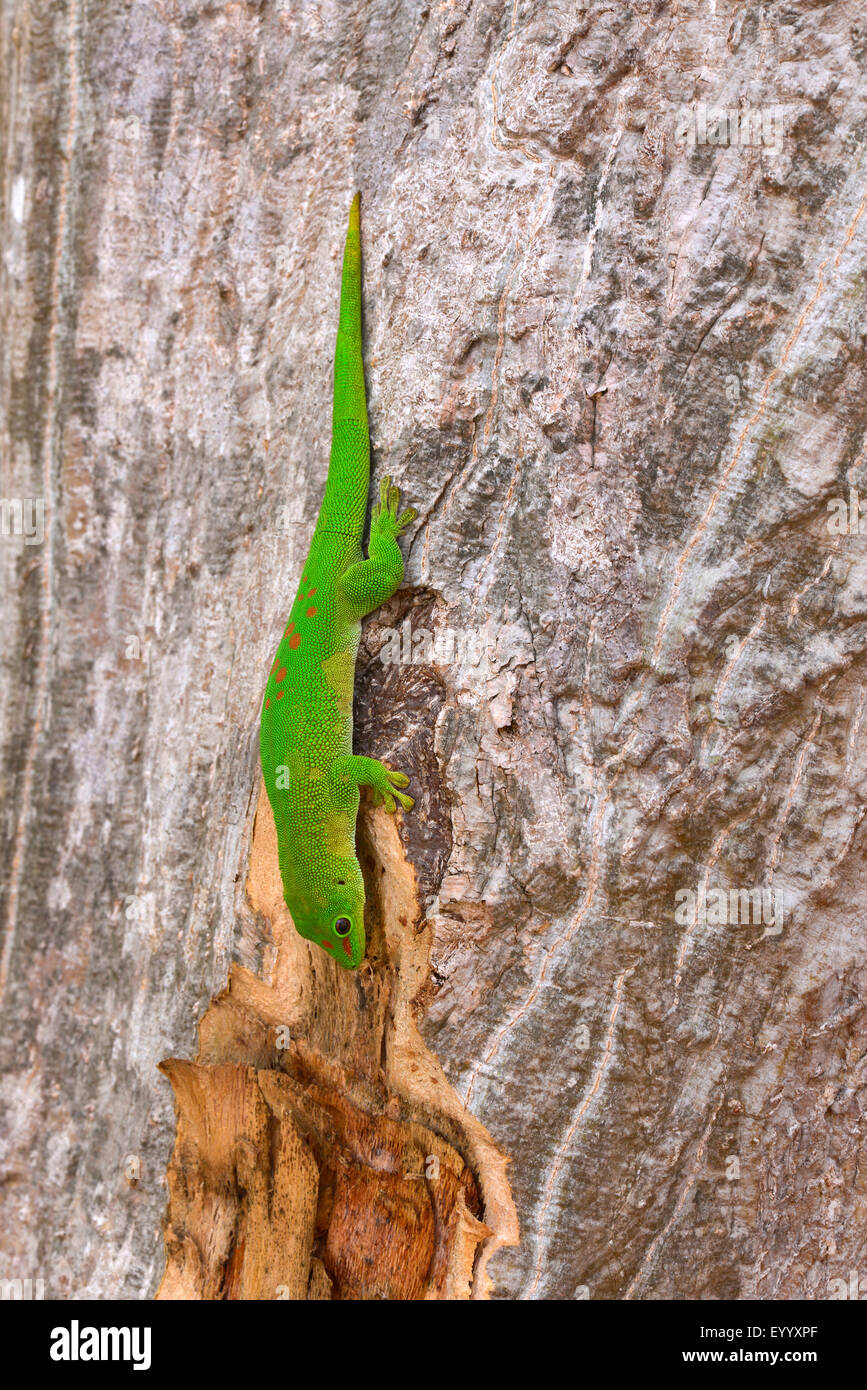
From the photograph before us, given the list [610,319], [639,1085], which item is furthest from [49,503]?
[639,1085]

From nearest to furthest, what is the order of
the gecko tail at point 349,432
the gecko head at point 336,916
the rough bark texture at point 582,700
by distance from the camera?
the rough bark texture at point 582,700, the gecko head at point 336,916, the gecko tail at point 349,432

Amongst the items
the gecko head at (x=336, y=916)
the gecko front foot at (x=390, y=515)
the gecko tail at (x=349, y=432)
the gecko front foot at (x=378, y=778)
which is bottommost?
the gecko head at (x=336, y=916)

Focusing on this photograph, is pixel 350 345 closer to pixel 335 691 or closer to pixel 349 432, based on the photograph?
pixel 349 432

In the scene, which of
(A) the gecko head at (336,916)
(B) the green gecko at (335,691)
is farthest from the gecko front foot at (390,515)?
(A) the gecko head at (336,916)

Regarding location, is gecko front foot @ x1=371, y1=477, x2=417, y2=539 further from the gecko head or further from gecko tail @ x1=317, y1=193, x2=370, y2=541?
the gecko head

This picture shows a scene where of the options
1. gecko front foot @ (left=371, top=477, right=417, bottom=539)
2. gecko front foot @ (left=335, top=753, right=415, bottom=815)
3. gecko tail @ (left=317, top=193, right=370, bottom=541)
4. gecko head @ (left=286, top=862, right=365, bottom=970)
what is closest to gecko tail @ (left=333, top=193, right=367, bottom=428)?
gecko tail @ (left=317, top=193, right=370, bottom=541)

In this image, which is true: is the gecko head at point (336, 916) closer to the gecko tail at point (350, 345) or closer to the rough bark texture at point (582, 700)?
the rough bark texture at point (582, 700)

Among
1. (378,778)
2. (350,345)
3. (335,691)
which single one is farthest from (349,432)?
(378,778)

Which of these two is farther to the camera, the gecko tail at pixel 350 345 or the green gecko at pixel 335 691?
the gecko tail at pixel 350 345
